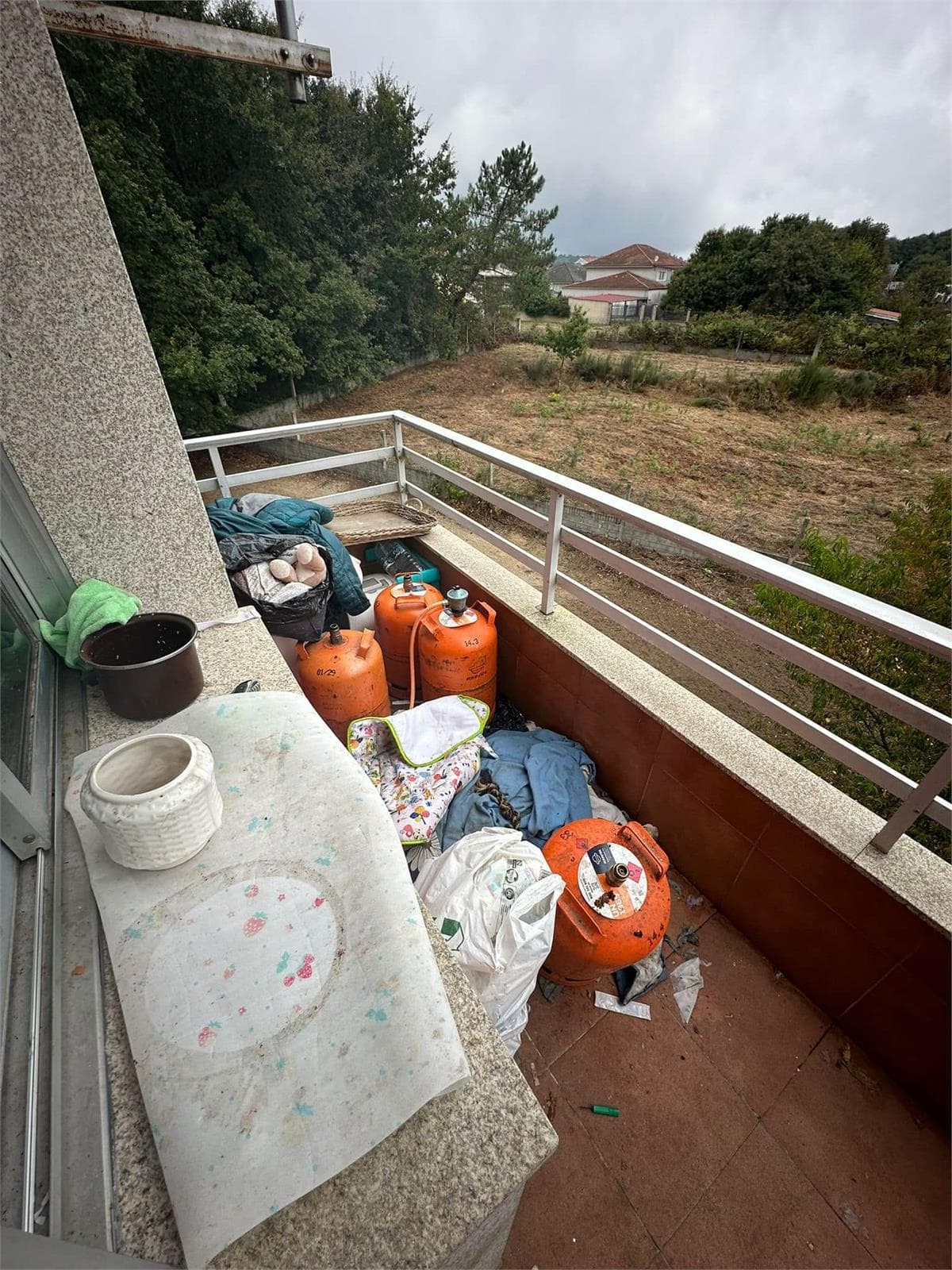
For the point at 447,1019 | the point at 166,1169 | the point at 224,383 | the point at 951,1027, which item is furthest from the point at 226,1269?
the point at 224,383

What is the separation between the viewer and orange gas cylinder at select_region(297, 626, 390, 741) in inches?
96.6

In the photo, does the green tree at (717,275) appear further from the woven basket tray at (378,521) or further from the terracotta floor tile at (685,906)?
the terracotta floor tile at (685,906)

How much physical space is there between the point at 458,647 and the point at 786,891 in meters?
1.65

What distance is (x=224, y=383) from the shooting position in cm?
962

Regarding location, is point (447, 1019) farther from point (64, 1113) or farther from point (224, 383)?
point (224, 383)

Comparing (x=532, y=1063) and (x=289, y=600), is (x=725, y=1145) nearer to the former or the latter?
(x=532, y=1063)

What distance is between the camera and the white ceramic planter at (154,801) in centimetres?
96

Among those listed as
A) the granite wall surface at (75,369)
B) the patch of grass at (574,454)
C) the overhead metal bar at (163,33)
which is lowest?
the patch of grass at (574,454)

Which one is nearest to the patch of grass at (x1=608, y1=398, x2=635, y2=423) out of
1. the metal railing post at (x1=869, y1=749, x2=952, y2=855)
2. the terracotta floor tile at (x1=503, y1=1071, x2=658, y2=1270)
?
the metal railing post at (x1=869, y1=749, x2=952, y2=855)

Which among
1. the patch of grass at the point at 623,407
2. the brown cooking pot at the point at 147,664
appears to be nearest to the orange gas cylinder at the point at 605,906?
the brown cooking pot at the point at 147,664

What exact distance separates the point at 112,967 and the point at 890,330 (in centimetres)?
2415

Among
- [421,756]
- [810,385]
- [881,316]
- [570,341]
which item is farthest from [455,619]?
[881,316]

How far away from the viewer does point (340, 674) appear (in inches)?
96.3

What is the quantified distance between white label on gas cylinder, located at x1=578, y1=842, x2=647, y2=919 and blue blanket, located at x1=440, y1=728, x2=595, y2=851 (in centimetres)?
31
